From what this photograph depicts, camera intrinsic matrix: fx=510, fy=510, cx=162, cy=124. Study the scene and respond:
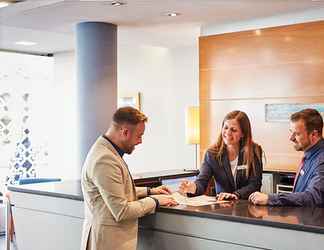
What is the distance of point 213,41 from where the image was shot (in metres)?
5.49

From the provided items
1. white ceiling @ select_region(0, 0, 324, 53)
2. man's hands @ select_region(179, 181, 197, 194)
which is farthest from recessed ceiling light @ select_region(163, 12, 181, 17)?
man's hands @ select_region(179, 181, 197, 194)

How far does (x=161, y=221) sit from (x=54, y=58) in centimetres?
578

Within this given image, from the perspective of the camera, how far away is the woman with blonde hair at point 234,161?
3.19 m

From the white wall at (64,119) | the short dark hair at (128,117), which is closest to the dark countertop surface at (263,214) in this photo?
the short dark hair at (128,117)

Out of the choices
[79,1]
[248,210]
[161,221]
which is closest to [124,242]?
[161,221]

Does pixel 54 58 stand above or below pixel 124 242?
above

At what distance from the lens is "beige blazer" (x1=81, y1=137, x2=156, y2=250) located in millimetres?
2496

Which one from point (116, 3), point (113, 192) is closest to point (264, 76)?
point (116, 3)

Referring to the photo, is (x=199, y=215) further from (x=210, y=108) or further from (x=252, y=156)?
(x=210, y=108)

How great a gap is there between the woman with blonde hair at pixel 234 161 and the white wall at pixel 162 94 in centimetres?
330

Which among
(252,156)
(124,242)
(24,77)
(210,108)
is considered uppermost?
(24,77)

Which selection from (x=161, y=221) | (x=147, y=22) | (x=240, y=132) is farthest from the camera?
(x=147, y=22)

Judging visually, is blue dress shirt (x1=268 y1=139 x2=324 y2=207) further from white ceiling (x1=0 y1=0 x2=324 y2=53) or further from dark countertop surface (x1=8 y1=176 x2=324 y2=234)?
white ceiling (x1=0 y1=0 x2=324 y2=53)

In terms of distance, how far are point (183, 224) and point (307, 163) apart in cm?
77
